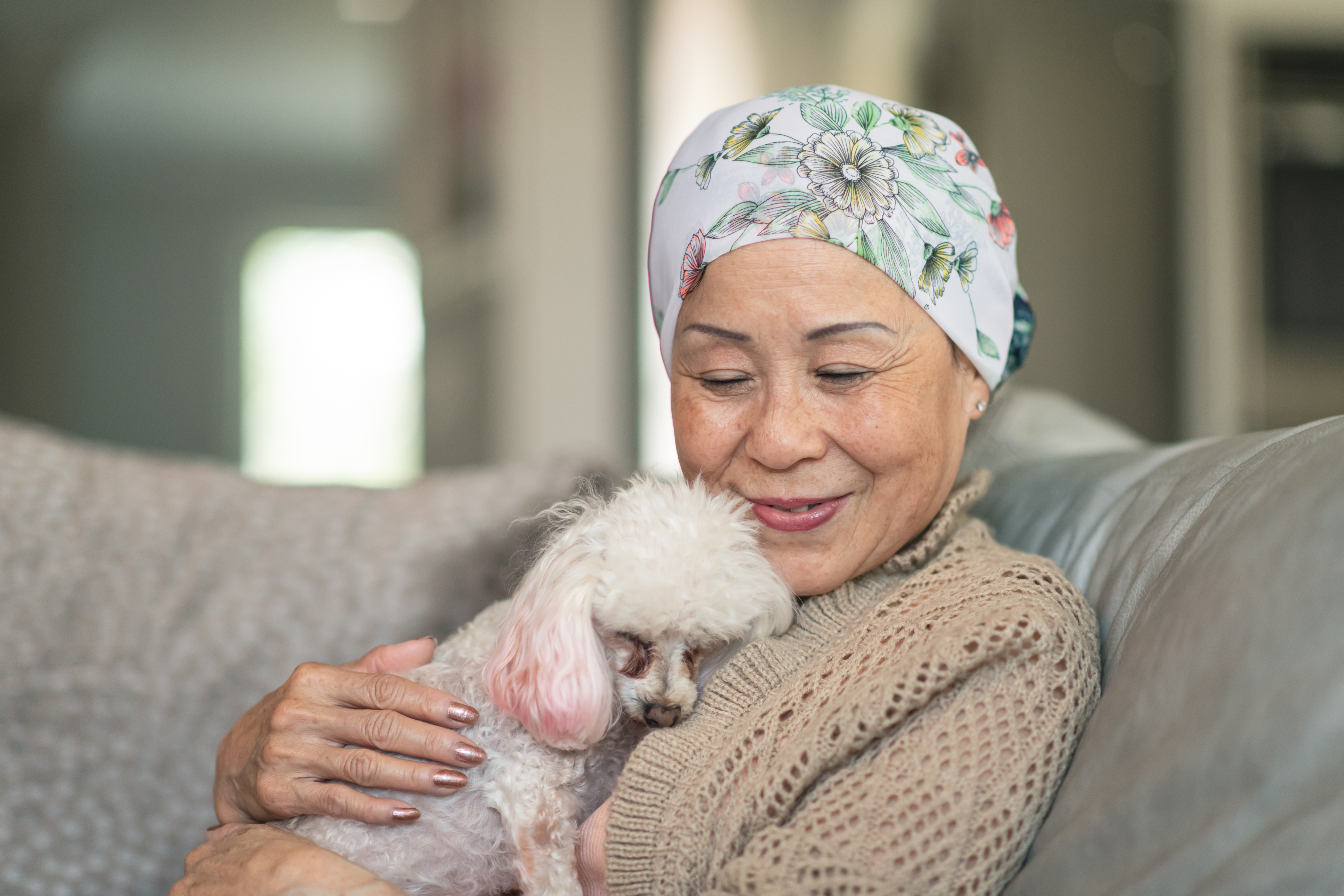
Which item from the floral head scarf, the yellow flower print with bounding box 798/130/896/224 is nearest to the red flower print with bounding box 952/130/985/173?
the floral head scarf

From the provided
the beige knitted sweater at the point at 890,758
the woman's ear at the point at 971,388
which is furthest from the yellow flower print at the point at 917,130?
the beige knitted sweater at the point at 890,758

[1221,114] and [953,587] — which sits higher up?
[1221,114]

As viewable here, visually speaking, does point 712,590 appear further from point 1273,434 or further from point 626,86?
point 626,86

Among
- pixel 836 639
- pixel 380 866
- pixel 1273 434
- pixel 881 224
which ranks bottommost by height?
pixel 380 866

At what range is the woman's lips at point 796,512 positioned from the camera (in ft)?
3.68

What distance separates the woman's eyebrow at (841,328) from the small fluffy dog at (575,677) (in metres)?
0.23

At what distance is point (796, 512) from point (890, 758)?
1.14ft

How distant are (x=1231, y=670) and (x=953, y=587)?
12.3 inches

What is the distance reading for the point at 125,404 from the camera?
6.07 metres

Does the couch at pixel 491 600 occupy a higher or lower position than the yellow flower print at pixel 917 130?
lower

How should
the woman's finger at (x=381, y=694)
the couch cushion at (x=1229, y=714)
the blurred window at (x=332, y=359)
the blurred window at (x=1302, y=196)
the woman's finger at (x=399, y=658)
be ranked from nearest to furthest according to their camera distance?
the couch cushion at (x=1229, y=714)
the woman's finger at (x=381, y=694)
the woman's finger at (x=399, y=658)
the blurred window at (x=1302, y=196)
the blurred window at (x=332, y=359)

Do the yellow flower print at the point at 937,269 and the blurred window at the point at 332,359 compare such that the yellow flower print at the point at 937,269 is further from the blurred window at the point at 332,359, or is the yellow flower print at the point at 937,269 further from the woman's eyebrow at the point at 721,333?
the blurred window at the point at 332,359

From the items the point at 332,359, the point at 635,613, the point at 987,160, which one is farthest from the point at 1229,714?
the point at 332,359

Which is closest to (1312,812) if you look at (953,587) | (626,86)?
(953,587)
